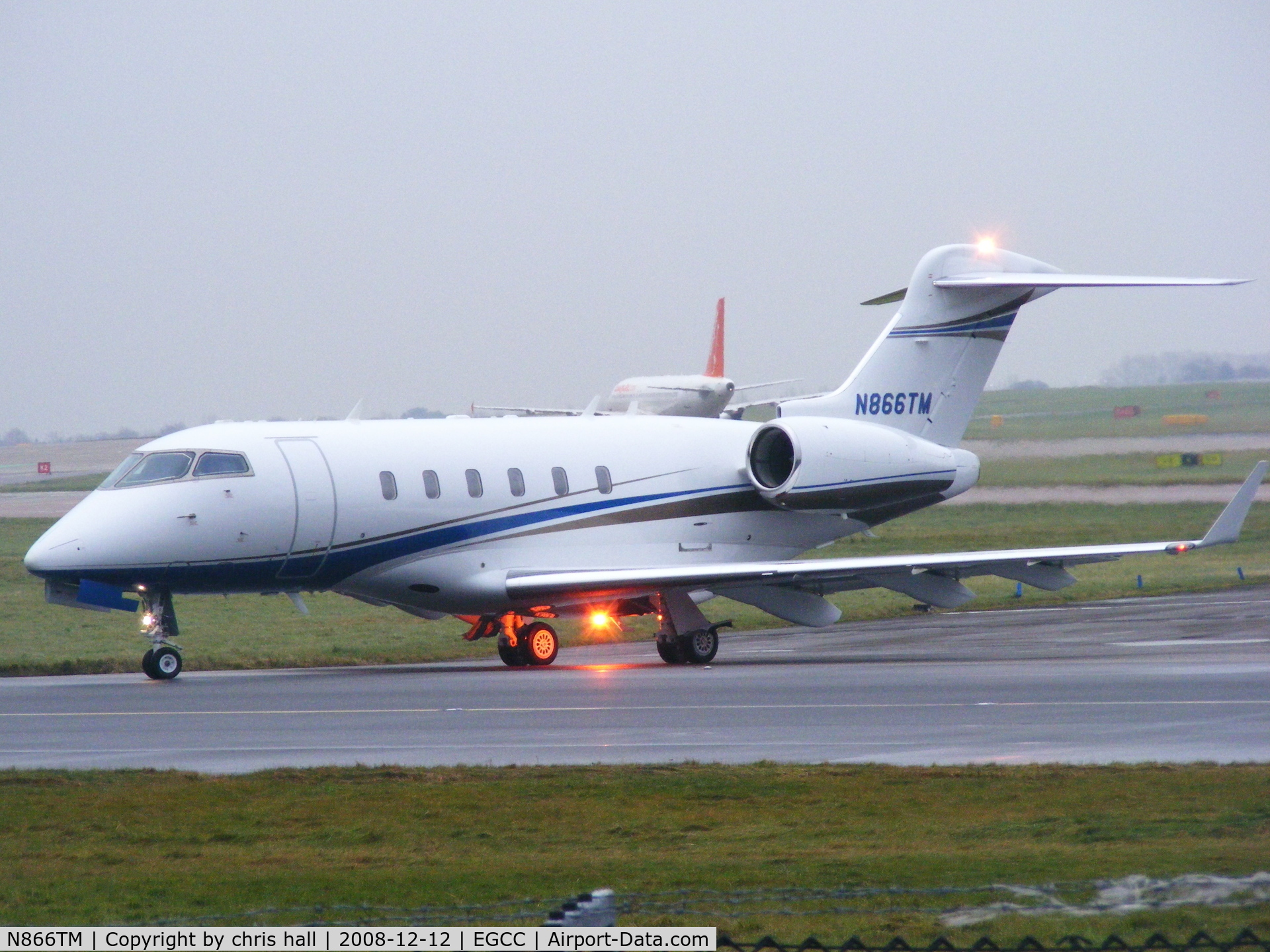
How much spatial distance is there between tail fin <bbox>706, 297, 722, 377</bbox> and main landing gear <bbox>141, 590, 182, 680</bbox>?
60.7 metres

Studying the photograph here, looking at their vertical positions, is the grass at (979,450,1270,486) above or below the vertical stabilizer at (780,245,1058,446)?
below

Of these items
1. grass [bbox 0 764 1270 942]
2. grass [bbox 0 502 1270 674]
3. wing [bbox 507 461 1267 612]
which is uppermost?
grass [bbox 0 764 1270 942]

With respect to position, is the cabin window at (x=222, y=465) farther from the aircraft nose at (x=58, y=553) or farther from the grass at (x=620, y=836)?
the grass at (x=620, y=836)

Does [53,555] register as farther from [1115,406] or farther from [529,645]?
[1115,406]

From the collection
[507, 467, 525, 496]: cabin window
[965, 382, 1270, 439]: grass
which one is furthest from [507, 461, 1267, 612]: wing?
[965, 382, 1270, 439]: grass

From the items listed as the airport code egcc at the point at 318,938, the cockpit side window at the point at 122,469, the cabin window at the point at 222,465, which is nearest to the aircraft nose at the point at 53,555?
the cockpit side window at the point at 122,469

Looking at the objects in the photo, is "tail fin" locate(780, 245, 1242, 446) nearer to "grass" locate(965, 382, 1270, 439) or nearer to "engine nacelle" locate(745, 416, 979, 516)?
"engine nacelle" locate(745, 416, 979, 516)

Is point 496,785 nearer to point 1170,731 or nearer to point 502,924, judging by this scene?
point 502,924

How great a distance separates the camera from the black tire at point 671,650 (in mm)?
27250

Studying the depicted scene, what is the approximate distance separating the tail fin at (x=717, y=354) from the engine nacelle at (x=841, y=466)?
53.3 m

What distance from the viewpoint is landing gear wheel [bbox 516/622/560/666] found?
27.1 m

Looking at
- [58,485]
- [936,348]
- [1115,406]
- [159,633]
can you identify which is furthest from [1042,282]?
[58,485]

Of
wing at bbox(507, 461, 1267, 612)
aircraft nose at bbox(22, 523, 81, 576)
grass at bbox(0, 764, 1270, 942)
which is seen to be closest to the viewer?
grass at bbox(0, 764, 1270, 942)

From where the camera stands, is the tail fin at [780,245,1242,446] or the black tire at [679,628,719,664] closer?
the black tire at [679,628,719,664]
